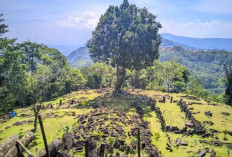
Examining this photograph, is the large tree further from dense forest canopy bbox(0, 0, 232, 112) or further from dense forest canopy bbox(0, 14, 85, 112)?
dense forest canopy bbox(0, 14, 85, 112)

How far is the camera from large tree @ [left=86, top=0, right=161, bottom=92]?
37.1 m

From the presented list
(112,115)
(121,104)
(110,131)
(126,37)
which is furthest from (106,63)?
(110,131)

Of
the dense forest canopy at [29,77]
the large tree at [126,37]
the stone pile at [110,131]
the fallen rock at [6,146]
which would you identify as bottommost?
the stone pile at [110,131]

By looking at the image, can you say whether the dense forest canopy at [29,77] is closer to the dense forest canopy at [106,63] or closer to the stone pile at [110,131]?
the dense forest canopy at [106,63]

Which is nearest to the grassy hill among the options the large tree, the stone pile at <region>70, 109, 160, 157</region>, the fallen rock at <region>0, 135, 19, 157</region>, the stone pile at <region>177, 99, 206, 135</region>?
the stone pile at <region>70, 109, 160, 157</region>

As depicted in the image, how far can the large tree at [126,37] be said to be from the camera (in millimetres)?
37062

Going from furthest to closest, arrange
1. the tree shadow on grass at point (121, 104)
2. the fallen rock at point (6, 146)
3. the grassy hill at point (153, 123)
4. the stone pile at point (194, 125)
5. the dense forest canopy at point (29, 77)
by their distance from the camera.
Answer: the tree shadow on grass at point (121, 104) < the dense forest canopy at point (29, 77) < the stone pile at point (194, 125) < the grassy hill at point (153, 123) < the fallen rock at point (6, 146)

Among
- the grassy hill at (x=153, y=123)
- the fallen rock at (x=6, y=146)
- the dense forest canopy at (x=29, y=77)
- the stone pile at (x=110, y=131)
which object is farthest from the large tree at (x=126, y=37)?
the fallen rock at (x=6, y=146)

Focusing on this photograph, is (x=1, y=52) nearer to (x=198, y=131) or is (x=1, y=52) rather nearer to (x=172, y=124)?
(x=172, y=124)

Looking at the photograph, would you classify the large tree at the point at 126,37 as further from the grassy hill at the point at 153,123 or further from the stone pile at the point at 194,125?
the stone pile at the point at 194,125

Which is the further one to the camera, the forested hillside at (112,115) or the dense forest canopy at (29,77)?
the dense forest canopy at (29,77)

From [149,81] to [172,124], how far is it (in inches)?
1347

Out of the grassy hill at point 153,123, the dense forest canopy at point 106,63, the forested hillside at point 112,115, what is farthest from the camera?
A: the dense forest canopy at point 106,63

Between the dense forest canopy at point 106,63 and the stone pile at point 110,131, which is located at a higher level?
the dense forest canopy at point 106,63
